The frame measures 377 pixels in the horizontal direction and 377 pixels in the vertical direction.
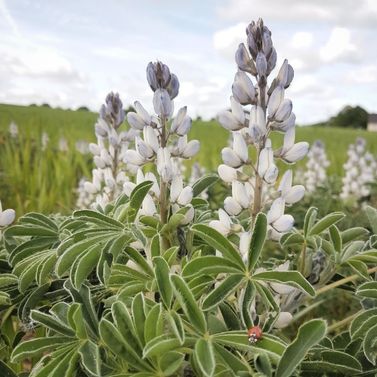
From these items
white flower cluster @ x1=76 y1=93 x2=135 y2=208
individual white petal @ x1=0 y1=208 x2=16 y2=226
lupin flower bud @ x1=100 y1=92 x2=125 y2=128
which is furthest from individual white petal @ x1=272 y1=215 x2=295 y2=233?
lupin flower bud @ x1=100 y1=92 x2=125 y2=128

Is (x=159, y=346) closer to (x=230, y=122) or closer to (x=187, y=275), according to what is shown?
(x=187, y=275)

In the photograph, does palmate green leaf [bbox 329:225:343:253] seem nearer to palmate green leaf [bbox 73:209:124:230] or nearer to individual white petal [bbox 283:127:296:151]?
individual white petal [bbox 283:127:296:151]

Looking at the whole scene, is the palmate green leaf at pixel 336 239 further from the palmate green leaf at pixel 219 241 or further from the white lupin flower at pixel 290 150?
the palmate green leaf at pixel 219 241

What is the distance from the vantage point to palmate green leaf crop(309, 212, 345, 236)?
1229 millimetres

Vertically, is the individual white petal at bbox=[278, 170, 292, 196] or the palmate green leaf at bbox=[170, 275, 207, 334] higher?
the individual white petal at bbox=[278, 170, 292, 196]

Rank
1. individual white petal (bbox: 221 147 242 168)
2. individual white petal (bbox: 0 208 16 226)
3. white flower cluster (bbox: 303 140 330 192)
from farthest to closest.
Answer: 1. white flower cluster (bbox: 303 140 330 192)
2. individual white petal (bbox: 0 208 16 226)
3. individual white petal (bbox: 221 147 242 168)

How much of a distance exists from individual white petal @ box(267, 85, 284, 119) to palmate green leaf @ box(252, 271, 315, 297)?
0.31m

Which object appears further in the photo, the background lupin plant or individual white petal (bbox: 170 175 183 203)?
individual white petal (bbox: 170 175 183 203)

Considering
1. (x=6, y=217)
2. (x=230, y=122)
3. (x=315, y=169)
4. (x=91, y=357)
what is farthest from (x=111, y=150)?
(x=315, y=169)

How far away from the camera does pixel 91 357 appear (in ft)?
3.34

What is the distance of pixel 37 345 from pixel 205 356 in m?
0.35

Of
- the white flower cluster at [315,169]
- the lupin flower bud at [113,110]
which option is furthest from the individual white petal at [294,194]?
the white flower cluster at [315,169]

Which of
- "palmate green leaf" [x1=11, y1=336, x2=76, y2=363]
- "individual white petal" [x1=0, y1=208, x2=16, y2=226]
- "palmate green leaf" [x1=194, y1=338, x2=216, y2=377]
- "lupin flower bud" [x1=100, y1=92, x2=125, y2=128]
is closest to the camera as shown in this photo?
"palmate green leaf" [x1=194, y1=338, x2=216, y2=377]

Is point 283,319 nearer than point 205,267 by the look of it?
No
